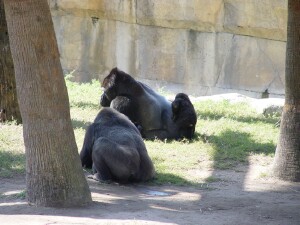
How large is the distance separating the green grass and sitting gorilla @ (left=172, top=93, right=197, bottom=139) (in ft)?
0.59

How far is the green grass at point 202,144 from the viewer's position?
920 cm

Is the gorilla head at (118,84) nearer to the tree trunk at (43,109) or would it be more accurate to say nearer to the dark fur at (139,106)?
the dark fur at (139,106)

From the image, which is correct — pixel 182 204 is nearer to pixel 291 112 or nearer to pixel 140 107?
pixel 291 112

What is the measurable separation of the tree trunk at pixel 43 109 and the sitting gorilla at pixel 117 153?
5.23ft

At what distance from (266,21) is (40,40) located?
11692 millimetres

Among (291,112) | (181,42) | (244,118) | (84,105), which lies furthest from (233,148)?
(181,42)

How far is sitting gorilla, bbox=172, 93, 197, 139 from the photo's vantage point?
1137 cm

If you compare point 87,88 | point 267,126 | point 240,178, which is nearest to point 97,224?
point 240,178

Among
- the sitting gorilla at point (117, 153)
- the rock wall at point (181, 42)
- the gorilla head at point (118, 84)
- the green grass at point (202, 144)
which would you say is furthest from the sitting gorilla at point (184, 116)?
the rock wall at point (181, 42)

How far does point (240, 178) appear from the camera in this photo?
9.16 metres

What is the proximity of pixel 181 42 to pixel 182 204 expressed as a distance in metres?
11.5

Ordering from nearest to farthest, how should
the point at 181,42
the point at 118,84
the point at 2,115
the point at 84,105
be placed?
the point at 2,115 → the point at 118,84 → the point at 84,105 → the point at 181,42

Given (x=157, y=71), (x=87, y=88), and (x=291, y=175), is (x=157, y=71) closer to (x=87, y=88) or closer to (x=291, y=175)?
(x=87, y=88)

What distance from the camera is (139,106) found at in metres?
11.5
